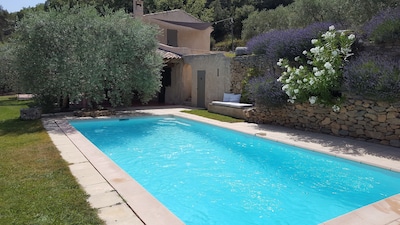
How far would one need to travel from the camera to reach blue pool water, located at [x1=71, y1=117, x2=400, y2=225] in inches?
223

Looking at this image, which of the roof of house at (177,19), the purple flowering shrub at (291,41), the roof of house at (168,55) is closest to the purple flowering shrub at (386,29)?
the purple flowering shrub at (291,41)

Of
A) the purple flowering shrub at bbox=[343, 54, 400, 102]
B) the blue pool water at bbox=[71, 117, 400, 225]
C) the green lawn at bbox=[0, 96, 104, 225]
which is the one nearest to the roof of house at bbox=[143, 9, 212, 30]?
the blue pool water at bbox=[71, 117, 400, 225]

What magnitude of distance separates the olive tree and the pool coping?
246cm

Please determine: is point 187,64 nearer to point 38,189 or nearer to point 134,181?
point 134,181

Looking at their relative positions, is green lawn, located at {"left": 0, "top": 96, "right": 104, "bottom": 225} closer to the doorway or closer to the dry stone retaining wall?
the dry stone retaining wall

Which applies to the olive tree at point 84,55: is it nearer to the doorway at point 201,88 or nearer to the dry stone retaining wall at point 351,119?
the doorway at point 201,88

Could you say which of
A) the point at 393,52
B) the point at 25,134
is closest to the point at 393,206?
the point at 393,52

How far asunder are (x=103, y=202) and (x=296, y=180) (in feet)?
15.5

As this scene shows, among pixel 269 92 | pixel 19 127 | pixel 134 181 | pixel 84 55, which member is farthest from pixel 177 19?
pixel 134 181

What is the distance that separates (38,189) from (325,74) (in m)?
9.39

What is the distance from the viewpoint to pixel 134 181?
589 cm

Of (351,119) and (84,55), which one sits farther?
(84,55)

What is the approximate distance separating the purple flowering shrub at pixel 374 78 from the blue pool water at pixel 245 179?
106 inches

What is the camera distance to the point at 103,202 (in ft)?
15.8
